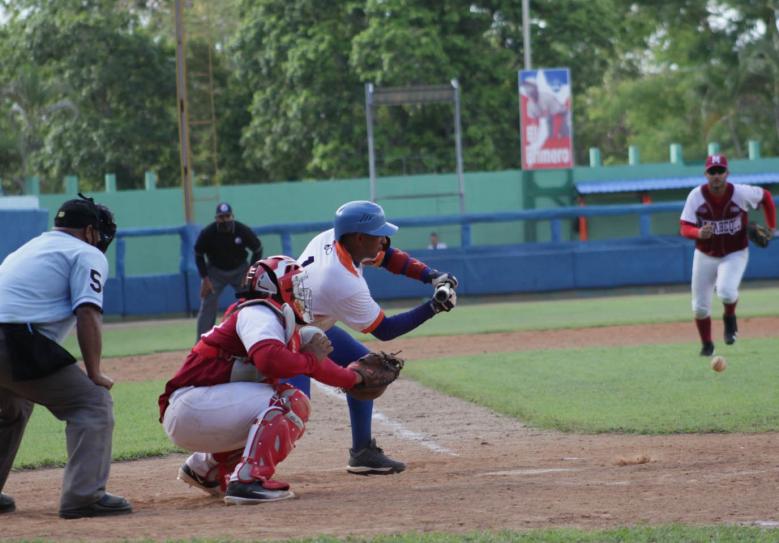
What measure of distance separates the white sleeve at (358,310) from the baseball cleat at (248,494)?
1.38 m

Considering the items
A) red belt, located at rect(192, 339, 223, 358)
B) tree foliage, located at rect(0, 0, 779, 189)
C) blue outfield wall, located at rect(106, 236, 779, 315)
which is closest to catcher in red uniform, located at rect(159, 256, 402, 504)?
red belt, located at rect(192, 339, 223, 358)

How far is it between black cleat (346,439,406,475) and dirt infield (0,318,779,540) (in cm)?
11

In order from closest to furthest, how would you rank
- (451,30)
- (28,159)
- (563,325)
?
(563,325) < (451,30) < (28,159)

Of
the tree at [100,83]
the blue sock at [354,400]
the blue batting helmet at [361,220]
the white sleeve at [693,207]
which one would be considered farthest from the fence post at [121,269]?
the blue batting helmet at [361,220]

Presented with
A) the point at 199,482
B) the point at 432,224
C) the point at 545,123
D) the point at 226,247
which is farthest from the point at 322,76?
the point at 199,482

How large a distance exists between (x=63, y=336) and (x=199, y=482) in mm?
1217

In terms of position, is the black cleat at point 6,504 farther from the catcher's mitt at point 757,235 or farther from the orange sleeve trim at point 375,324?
the catcher's mitt at point 757,235

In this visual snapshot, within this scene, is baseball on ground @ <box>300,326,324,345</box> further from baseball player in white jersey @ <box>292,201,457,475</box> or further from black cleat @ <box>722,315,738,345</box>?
black cleat @ <box>722,315,738,345</box>

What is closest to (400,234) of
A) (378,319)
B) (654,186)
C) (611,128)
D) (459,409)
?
(654,186)

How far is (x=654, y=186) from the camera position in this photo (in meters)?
32.5

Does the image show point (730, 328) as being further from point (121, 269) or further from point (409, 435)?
point (121, 269)

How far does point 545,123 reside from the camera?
31.7 m

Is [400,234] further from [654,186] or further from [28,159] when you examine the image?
[28,159]

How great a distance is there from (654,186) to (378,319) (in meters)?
25.8
